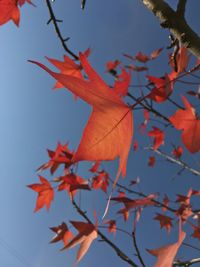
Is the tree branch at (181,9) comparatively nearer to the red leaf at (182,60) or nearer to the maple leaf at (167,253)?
the red leaf at (182,60)

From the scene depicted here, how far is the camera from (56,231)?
6.19 feet

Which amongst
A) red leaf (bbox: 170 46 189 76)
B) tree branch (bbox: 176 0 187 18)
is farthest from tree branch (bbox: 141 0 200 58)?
red leaf (bbox: 170 46 189 76)

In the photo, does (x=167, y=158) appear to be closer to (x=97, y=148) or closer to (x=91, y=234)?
(x=91, y=234)

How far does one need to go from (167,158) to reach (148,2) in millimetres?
2346

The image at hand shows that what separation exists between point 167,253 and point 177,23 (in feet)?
1.68

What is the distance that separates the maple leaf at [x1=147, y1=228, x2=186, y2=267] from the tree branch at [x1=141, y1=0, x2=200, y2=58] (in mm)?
399

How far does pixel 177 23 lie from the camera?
760 millimetres

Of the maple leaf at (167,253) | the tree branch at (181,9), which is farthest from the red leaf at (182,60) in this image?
the maple leaf at (167,253)

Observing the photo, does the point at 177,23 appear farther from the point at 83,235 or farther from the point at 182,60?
the point at 83,235

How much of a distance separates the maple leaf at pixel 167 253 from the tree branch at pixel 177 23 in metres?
0.40

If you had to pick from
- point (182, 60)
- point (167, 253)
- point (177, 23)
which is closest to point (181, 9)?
point (177, 23)

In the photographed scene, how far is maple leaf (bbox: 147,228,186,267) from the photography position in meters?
0.69

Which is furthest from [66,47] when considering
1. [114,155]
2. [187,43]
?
[114,155]

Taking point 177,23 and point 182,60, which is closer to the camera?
point 177,23
